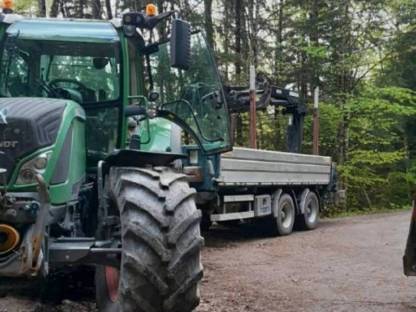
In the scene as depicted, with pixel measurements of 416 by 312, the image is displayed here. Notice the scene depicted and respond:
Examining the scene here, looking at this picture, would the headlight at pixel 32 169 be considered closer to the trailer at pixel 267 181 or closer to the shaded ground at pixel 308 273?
the shaded ground at pixel 308 273

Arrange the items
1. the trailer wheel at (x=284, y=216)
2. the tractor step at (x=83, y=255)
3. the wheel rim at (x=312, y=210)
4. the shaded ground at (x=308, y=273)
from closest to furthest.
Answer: the tractor step at (x=83, y=255) < the shaded ground at (x=308, y=273) < the trailer wheel at (x=284, y=216) < the wheel rim at (x=312, y=210)

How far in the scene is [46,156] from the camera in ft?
13.5

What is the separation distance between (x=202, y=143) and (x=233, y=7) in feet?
52.3

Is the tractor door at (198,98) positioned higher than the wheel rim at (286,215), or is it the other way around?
the tractor door at (198,98)

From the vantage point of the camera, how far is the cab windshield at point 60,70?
5301 millimetres

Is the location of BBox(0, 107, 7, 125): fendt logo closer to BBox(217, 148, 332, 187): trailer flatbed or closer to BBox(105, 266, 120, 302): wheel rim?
BBox(105, 266, 120, 302): wheel rim

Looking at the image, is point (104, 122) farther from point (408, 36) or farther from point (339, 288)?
point (408, 36)

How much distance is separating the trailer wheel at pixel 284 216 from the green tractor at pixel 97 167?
5864mm

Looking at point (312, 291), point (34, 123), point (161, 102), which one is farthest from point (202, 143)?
point (34, 123)

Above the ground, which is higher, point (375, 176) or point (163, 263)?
point (163, 263)

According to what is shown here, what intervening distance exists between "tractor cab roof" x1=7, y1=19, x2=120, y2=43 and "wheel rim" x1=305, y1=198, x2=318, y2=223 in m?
9.01

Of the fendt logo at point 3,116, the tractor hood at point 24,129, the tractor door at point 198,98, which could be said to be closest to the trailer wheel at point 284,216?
the tractor door at point 198,98

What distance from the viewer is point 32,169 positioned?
13.2 feet

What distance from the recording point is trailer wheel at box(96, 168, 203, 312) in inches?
147
